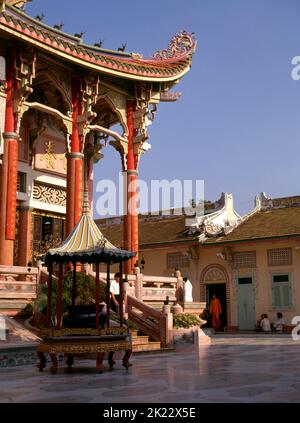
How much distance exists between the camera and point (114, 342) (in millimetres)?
8984

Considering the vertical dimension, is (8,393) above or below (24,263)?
below

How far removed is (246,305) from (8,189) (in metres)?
13.9

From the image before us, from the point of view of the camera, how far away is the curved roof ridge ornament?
20.5 meters

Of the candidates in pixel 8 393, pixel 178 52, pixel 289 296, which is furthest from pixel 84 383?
pixel 289 296

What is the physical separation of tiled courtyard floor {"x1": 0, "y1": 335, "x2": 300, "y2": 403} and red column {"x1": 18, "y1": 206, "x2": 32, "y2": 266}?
27.5 ft

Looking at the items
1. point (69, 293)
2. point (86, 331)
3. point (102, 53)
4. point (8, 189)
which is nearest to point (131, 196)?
point (102, 53)

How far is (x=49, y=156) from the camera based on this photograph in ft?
64.2

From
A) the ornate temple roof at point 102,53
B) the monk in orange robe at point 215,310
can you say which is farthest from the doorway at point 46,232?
the monk in orange robe at point 215,310

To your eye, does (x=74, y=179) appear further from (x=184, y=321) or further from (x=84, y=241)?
(x=84, y=241)

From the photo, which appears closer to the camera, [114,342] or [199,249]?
[114,342]

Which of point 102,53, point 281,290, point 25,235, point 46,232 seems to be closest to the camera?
point 25,235

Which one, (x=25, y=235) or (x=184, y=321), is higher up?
(x=25, y=235)

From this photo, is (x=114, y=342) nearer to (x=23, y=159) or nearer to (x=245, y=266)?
(x=23, y=159)
